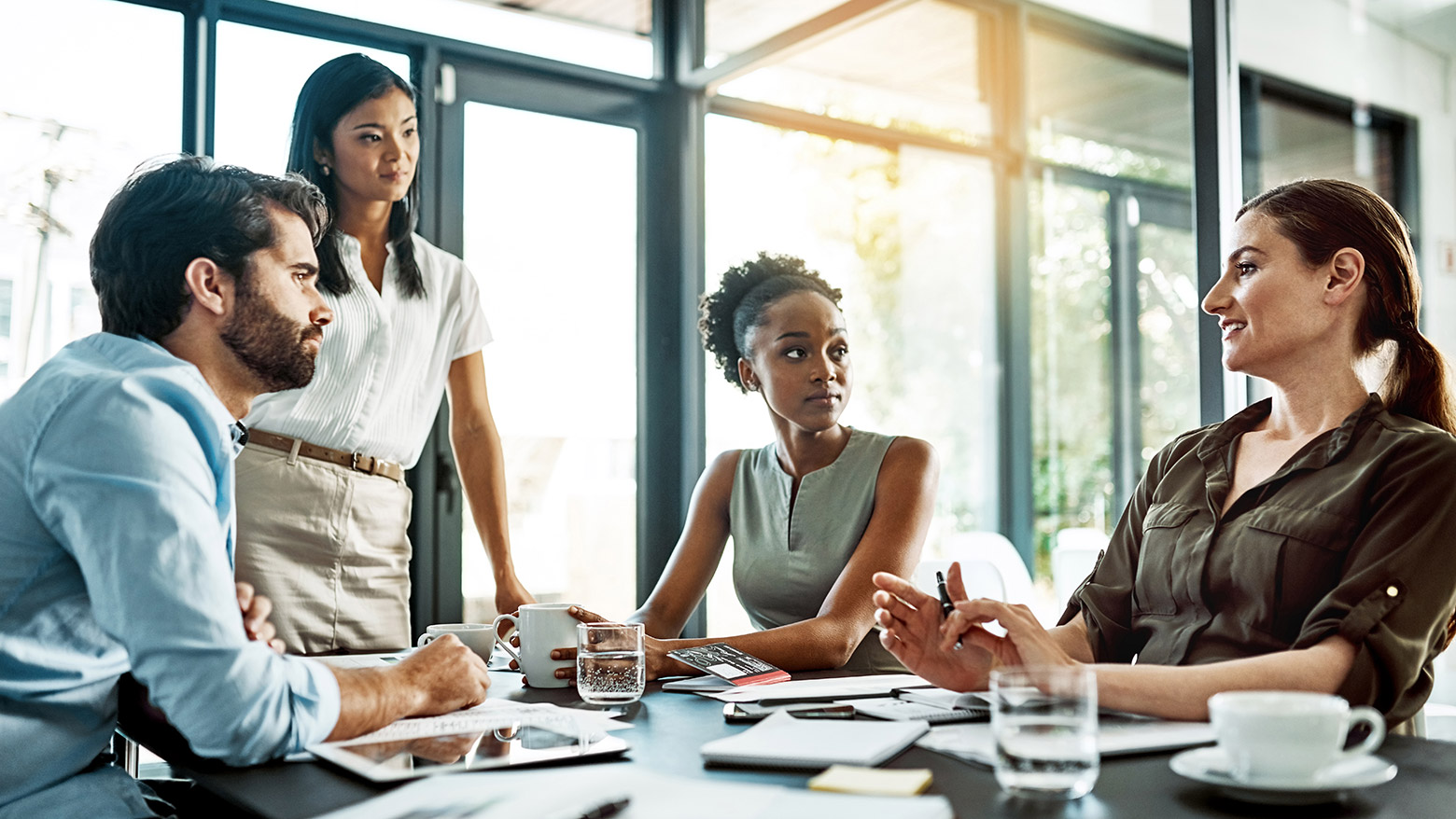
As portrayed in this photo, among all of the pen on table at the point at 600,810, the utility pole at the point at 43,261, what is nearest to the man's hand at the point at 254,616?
the pen on table at the point at 600,810

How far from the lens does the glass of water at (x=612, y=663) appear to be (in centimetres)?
137

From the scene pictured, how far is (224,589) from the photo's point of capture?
3.57ft

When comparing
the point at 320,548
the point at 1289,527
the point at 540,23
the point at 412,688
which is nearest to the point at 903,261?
the point at 540,23

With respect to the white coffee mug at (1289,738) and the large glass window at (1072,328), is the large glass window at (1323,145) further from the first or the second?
the large glass window at (1072,328)

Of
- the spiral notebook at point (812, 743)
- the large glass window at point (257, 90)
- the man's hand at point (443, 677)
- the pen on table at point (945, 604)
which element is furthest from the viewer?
the large glass window at point (257, 90)

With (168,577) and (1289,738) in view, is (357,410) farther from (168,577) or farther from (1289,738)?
(1289,738)

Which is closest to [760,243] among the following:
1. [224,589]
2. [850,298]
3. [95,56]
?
[850,298]

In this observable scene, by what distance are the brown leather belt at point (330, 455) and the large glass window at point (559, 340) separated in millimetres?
992

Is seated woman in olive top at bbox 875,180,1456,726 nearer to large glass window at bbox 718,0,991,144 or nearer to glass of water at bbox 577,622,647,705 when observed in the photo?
glass of water at bbox 577,622,647,705

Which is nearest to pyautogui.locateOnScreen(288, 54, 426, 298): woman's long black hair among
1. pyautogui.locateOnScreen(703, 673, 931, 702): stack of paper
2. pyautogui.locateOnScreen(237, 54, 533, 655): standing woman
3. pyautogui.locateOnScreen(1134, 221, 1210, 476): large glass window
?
pyautogui.locateOnScreen(237, 54, 533, 655): standing woman

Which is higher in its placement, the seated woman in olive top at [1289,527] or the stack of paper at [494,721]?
the seated woman in olive top at [1289,527]

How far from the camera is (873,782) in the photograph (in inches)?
35.5

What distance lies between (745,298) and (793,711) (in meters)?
1.33

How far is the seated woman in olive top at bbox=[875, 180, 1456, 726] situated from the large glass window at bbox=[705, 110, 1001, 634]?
2.48m
